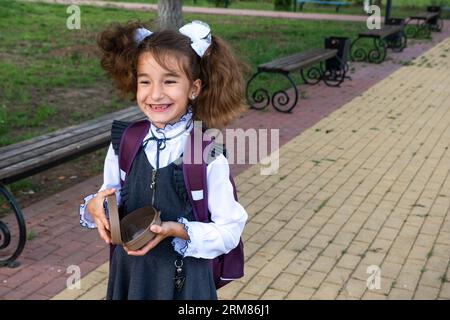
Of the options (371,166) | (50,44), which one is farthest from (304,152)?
(50,44)

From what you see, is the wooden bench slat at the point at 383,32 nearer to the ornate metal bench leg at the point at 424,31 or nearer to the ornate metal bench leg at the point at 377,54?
the ornate metal bench leg at the point at 377,54

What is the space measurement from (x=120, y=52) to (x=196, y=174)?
0.47 metres

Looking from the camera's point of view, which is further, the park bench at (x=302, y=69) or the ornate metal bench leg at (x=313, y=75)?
the ornate metal bench leg at (x=313, y=75)

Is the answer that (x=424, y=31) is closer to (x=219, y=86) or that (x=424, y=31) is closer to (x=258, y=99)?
(x=258, y=99)

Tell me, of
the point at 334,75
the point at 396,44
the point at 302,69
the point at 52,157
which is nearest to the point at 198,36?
the point at 52,157

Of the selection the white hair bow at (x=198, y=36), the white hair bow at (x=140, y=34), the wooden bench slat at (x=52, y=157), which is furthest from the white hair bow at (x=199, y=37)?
the wooden bench slat at (x=52, y=157)

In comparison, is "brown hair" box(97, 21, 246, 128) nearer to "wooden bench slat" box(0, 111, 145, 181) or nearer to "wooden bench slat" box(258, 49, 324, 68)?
"wooden bench slat" box(0, 111, 145, 181)

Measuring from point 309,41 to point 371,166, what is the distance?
8.71 m

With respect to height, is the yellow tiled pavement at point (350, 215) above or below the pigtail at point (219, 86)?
below

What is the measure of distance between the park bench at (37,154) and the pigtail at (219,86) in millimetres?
2031

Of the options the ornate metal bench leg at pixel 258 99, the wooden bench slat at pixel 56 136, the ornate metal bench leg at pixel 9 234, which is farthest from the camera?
the ornate metal bench leg at pixel 258 99

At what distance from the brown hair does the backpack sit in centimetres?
9

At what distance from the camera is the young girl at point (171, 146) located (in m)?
1.77
